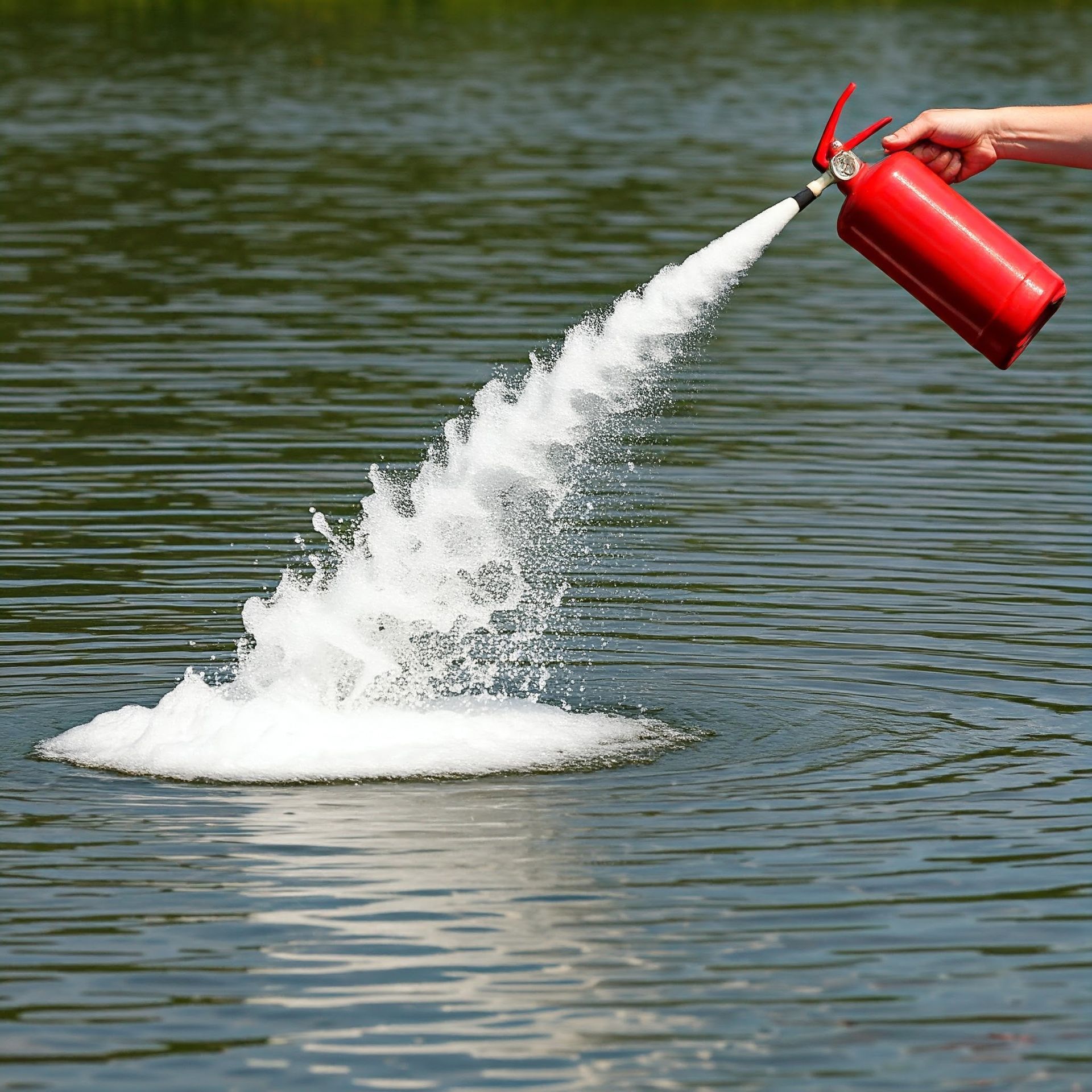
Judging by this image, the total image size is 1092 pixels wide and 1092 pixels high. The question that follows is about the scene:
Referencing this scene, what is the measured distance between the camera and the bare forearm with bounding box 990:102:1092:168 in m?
12.6

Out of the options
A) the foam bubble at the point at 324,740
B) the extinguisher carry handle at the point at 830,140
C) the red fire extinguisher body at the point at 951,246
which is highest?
the extinguisher carry handle at the point at 830,140

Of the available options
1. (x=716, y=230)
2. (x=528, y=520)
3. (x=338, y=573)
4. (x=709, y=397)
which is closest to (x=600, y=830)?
(x=338, y=573)

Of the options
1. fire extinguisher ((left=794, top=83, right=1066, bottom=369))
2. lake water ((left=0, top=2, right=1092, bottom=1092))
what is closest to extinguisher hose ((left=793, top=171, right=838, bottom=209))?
fire extinguisher ((left=794, top=83, right=1066, bottom=369))

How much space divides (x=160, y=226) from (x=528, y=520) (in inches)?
582

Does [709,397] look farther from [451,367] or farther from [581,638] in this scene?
[581,638]

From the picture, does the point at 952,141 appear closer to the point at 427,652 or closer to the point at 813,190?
the point at 813,190

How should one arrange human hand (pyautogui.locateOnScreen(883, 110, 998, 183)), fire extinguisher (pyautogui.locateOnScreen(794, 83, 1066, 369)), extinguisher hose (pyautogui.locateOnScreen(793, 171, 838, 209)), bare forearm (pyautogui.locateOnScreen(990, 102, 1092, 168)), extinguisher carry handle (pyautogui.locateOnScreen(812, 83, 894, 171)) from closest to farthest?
extinguisher carry handle (pyautogui.locateOnScreen(812, 83, 894, 171)) → extinguisher hose (pyautogui.locateOnScreen(793, 171, 838, 209)) → fire extinguisher (pyautogui.locateOnScreen(794, 83, 1066, 369)) → human hand (pyautogui.locateOnScreen(883, 110, 998, 183)) → bare forearm (pyautogui.locateOnScreen(990, 102, 1092, 168))

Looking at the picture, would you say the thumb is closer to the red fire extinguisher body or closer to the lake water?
the red fire extinguisher body

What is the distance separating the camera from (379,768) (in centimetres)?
1158

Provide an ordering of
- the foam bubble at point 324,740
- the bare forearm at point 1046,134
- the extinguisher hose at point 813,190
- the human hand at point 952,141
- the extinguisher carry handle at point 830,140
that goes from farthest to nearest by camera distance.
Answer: the bare forearm at point 1046,134, the human hand at point 952,141, the extinguisher hose at point 813,190, the extinguisher carry handle at point 830,140, the foam bubble at point 324,740

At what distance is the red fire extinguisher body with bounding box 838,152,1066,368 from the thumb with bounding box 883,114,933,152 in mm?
55

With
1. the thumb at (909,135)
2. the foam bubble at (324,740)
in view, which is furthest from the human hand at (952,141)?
the foam bubble at (324,740)

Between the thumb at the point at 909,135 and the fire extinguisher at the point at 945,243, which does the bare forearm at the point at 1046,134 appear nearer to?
the thumb at the point at 909,135

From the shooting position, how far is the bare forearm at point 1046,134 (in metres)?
12.6
